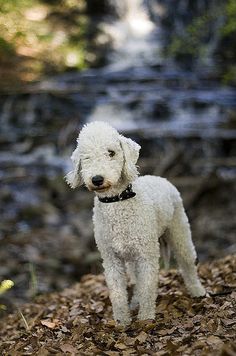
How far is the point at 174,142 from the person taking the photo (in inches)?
530

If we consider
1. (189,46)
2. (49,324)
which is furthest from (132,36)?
(49,324)

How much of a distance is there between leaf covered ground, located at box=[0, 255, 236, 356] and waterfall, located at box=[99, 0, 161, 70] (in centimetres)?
1492

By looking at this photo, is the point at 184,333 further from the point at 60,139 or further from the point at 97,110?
the point at 97,110

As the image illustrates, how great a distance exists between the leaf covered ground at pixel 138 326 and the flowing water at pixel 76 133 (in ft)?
7.77

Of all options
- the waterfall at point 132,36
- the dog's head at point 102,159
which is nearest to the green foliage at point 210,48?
the waterfall at point 132,36

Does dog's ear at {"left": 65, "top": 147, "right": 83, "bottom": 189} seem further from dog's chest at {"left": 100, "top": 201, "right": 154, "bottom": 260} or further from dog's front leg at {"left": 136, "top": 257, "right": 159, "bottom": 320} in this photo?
dog's front leg at {"left": 136, "top": 257, "right": 159, "bottom": 320}

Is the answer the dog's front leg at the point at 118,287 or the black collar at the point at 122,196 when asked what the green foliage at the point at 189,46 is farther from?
the dog's front leg at the point at 118,287

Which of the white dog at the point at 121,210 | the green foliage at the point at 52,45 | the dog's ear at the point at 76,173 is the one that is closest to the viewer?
the white dog at the point at 121,210

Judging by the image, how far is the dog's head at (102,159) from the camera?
4.01m

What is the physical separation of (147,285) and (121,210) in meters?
0.68

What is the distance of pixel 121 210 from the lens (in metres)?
4.41

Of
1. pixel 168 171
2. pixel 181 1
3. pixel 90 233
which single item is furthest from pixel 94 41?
pixel 90 233

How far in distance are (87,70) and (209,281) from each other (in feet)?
49.4

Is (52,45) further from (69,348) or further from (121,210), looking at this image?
(69,348)
